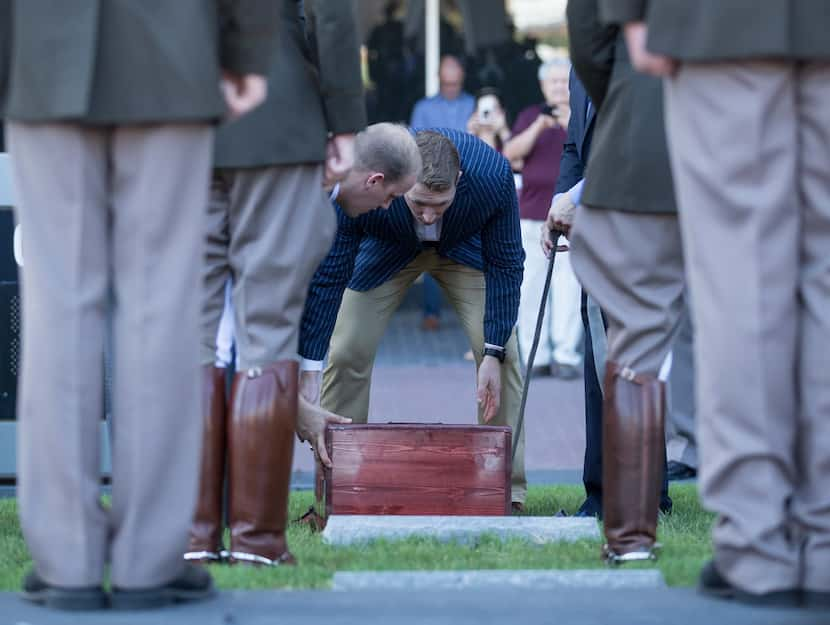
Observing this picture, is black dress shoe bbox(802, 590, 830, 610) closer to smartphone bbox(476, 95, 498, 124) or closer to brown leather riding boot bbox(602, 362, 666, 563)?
brown leather riding boot bbox(602, 362, 666, 563)

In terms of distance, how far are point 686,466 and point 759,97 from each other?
4.01m

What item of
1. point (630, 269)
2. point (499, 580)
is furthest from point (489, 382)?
point (499, 580)

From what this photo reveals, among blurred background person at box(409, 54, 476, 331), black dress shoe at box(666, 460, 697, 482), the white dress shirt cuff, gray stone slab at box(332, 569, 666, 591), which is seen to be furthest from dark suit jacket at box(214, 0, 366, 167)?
blurred background person at box(409, 54, 476, 331)

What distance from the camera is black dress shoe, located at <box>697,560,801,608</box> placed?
3.07m

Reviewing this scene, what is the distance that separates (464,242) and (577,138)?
31.1 inches

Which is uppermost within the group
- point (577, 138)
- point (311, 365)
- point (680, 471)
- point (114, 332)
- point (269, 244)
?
point (577, 138)

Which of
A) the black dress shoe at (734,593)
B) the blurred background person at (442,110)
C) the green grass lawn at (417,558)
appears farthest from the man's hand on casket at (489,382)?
the blurred background person at (442,110)

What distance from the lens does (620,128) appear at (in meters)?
3.74

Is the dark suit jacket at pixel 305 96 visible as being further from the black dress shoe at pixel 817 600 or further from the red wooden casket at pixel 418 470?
the black dress shoe at pixel 817 600

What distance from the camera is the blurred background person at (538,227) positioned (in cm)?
1029

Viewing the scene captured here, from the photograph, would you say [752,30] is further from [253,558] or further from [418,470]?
[418,470]

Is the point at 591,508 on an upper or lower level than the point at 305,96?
lower

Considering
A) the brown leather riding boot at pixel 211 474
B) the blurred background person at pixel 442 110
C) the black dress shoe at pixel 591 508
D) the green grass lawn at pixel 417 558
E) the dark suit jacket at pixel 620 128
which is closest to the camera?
the green grass lawn at pixel 417 558

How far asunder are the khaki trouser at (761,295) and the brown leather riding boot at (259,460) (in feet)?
3.72
